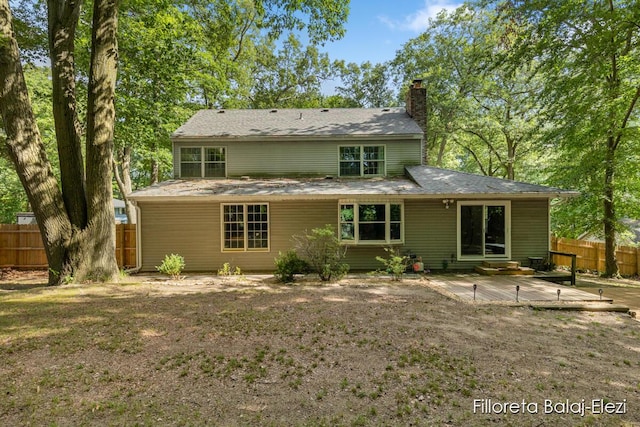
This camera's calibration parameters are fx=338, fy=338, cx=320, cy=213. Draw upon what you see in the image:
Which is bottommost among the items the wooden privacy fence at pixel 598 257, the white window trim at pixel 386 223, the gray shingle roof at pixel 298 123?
the wooden privacy fence at pixel 598 257

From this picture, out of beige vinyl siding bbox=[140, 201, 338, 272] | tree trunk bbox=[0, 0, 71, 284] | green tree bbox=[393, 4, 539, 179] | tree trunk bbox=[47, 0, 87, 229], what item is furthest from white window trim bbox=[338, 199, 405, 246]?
green tree bbox=[393, 4, 539, 179]

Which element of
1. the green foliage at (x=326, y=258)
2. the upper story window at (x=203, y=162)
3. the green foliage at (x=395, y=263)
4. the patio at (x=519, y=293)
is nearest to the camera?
the patio at (x=519, y=293)

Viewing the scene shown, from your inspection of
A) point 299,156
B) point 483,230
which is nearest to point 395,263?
point 483,230

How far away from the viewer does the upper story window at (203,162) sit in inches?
530

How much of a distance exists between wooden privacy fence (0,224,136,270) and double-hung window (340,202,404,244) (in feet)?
28.4

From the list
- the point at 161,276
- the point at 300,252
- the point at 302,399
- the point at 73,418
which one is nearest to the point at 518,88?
the point at 300,252

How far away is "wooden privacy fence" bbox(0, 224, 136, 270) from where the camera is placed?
13562mm

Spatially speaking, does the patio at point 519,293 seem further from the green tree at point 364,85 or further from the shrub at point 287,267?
the green tree at point 364,85

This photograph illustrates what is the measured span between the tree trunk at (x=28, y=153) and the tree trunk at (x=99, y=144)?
593mm

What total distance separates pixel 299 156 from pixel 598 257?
1278 cm

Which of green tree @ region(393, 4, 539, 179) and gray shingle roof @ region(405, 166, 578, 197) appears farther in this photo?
green tree @ region(393, 4, 539, 179)

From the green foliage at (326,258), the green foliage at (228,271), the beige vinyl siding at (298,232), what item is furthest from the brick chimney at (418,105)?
the green foliage at (228,271)

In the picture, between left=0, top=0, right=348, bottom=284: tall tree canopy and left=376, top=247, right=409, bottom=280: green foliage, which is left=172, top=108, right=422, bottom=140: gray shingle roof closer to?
left=0, top=0, right=348, bottom=284: tall tree canopy

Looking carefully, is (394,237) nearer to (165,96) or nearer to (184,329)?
(184,329)
